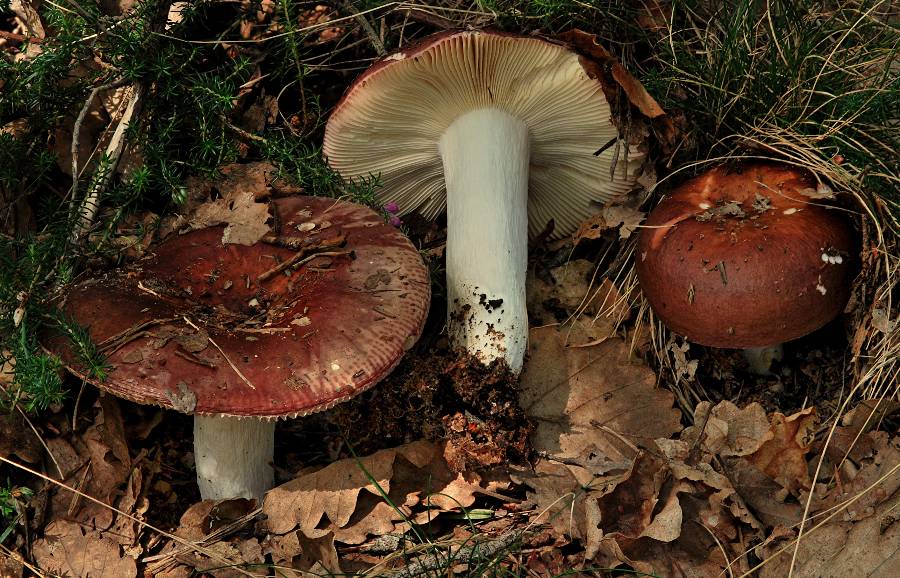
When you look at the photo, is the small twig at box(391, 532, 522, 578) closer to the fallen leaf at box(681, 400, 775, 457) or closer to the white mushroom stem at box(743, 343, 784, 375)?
the fallen leaf at box(681, 400, 775, 457)

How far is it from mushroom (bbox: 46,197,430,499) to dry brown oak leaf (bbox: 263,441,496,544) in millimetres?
250

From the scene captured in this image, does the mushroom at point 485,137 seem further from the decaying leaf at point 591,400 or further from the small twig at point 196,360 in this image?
the small twig at point 196,360

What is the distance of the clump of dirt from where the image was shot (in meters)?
3.09

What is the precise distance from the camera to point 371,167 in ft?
12.4

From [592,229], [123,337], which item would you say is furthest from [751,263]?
[123,337]

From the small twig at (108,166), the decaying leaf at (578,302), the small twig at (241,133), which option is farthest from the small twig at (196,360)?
the decaying leaf at (578,302)

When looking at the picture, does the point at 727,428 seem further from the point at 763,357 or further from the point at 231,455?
the point at 231,455

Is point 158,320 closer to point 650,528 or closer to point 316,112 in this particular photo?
point 316,112

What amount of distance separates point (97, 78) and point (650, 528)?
2.97 metres

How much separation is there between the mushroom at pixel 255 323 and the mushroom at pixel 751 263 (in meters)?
0.99

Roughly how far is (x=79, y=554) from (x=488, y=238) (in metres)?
2.00

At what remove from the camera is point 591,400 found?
3250 millimetres

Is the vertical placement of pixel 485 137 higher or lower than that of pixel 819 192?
higher

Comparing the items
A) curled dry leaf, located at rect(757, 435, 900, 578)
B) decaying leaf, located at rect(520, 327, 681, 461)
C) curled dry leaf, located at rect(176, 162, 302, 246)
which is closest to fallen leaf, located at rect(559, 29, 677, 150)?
decaying leaf, located at rect(520, 327, 681, 461)
